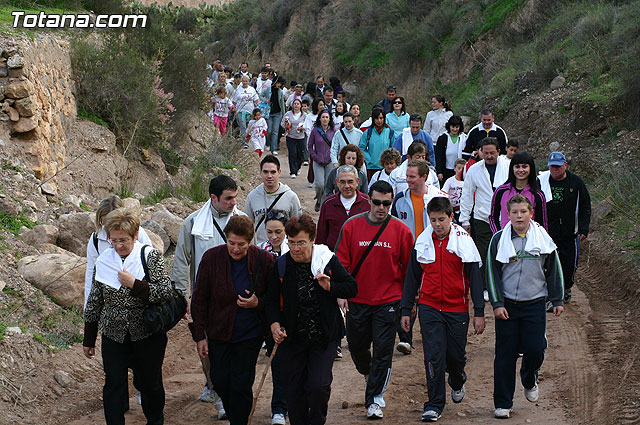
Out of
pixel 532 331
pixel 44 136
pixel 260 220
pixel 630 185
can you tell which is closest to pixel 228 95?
pixel 44 136

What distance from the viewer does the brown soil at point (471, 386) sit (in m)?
7.10

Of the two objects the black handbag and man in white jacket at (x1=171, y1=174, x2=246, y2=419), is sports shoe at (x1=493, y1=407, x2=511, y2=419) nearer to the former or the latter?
man in white jacket at (x1=171, y1=174, x2=246, y2=419)

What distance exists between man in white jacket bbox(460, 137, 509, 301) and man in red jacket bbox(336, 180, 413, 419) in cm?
282

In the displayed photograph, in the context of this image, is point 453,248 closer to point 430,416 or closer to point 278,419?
point 430,416

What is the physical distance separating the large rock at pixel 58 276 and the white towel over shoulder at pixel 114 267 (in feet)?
11.3

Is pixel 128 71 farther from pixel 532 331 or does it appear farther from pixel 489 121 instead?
pixel 532 331

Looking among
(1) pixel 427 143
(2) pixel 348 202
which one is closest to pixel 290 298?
(2) pixel 348 202

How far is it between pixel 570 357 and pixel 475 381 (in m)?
1.29

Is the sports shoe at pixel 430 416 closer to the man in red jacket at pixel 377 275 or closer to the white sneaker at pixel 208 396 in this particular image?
the man in red jacket at pixel 377 275

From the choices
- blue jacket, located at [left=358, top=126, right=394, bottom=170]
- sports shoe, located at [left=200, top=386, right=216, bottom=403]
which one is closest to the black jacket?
sports shoe, located at [left=200, top=386, right=216, bottom=403]

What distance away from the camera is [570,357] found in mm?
8719

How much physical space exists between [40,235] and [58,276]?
4.23 feet

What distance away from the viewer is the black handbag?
19.4ft

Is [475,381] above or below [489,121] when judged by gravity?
below
